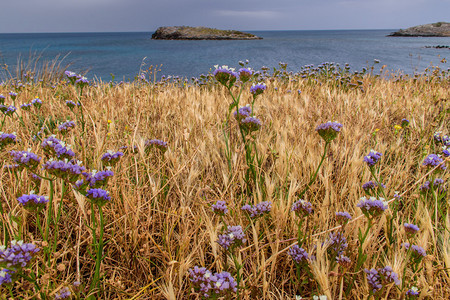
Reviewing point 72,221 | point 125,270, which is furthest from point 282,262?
point 72,221

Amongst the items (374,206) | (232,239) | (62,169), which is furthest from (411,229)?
→ (62,169)

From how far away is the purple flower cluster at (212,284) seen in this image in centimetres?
95

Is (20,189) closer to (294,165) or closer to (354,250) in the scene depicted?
(294,165)

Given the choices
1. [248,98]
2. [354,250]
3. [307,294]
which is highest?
[248,98]

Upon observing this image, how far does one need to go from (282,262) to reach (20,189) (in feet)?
4.70

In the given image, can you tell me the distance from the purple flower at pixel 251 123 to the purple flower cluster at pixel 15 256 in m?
1.18

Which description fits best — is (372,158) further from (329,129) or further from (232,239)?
(232,239)

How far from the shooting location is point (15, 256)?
35.4 inches

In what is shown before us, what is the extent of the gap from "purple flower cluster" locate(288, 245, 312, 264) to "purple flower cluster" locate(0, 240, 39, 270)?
0.96 m

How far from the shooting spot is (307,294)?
1.30 meters

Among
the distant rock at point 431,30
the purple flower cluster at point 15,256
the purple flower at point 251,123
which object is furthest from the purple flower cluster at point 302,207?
the distant rock at point 431,30

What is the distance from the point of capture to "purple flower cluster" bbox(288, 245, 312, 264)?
1207mm

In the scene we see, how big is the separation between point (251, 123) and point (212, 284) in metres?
0.98

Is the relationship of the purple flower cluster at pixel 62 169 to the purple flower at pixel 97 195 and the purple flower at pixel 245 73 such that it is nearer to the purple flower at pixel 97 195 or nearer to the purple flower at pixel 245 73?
the purple flower at pixel 97 195
